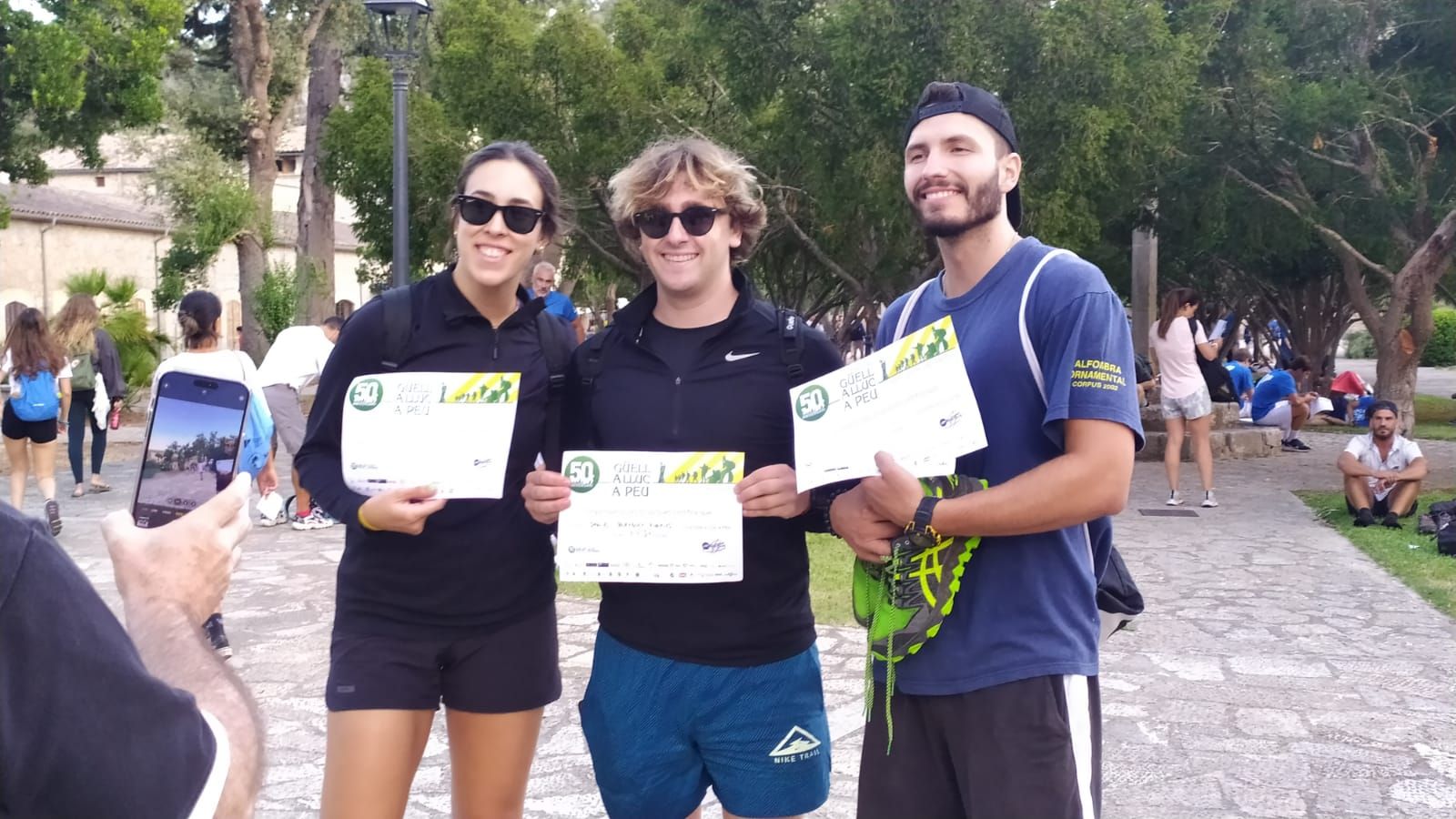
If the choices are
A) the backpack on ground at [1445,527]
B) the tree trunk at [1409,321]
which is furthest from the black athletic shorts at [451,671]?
the tree trunk at [1409,321]

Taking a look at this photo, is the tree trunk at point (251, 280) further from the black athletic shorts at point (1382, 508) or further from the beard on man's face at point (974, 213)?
the beard on man's face at point (974, 213)

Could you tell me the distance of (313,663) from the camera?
6.92 meters

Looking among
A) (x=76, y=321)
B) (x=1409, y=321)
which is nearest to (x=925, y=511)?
(x=76, y=321)

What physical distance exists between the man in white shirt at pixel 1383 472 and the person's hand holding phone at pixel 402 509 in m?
10.5

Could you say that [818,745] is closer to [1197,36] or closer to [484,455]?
[484,455]

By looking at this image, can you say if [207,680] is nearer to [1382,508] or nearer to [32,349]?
[32,349]

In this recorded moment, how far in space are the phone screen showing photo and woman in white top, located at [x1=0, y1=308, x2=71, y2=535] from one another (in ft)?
32.2

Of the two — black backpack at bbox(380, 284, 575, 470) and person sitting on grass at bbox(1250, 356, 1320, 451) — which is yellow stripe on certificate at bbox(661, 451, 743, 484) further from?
person sitting on grass at bbox(1250, 356, 1320, 451)

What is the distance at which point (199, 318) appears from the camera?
6629 millimetres

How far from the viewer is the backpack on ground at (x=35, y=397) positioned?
11.3 m

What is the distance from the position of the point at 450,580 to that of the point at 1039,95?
12953 mm

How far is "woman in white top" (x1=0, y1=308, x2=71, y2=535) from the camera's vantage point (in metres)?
11.3

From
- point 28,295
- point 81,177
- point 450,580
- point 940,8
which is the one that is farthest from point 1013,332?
point 81,177

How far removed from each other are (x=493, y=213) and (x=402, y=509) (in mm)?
791
